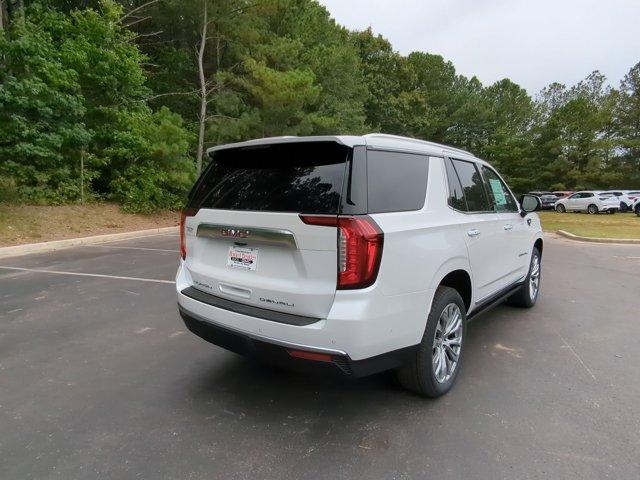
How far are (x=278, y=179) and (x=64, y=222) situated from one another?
38.5 ft

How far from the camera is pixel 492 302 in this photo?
4.16 m

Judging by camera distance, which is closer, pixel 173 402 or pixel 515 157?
pixel 173 402

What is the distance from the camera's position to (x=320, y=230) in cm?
249

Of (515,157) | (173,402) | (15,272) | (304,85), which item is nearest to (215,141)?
(304,85)

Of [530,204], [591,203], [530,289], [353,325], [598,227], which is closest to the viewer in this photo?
[353,325]

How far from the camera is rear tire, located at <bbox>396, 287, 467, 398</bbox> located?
9.59 ft

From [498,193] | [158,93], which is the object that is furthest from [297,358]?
[158,93]

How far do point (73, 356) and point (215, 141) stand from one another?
57.1 feet

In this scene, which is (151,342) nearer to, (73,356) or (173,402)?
(73,356)

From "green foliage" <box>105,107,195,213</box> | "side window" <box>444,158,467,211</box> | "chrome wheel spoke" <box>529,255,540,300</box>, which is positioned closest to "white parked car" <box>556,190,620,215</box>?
"green foliage" <box>105,107,195,213</box>

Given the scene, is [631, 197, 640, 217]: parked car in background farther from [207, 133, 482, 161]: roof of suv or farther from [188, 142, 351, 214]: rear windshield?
[188, 142, 351, 214]: rear windshield

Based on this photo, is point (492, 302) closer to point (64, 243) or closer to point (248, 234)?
point (248, 234)

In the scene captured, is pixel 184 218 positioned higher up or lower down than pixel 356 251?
higher up

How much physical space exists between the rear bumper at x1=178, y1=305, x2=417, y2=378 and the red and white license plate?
0.44 m
